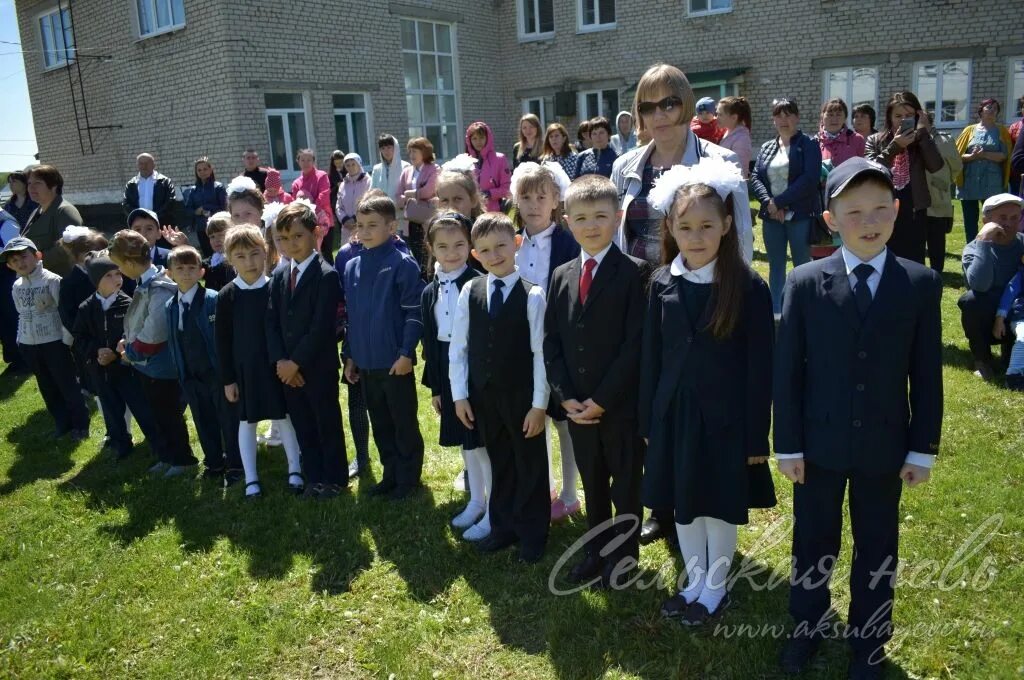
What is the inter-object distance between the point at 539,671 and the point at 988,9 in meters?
17.7

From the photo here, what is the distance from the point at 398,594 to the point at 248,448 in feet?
5.40

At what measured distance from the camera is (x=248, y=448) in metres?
4.49

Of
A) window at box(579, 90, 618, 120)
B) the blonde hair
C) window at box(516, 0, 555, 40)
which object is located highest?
window at box(516, 0, 555, 40)

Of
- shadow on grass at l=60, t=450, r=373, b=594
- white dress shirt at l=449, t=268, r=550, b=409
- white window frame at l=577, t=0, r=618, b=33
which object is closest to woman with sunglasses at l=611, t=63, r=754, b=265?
white dress shirt at l=449, t=268, r=550, b=409

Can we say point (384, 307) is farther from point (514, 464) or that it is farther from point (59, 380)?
point (59, 380)

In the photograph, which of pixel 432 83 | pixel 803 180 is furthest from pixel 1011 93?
pixel 432 83

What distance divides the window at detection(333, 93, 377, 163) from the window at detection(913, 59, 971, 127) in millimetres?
12244

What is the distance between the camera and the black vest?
3.30 meters

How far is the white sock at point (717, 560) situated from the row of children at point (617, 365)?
11 millimetres

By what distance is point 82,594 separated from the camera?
3.61m

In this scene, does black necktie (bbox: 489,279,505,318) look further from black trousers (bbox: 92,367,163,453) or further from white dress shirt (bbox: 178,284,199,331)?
black trousers (bbox: 92,367,163,453)

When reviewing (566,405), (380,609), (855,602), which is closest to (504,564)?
(380,609)

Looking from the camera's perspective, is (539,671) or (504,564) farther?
(504,564)

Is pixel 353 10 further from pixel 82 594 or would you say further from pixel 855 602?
pixel 855 602
